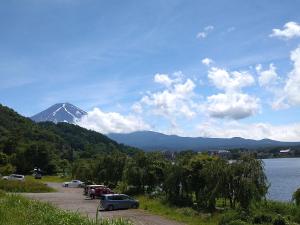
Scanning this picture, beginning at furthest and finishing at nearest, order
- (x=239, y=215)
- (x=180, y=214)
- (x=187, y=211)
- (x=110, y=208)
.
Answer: (x=110, y=208), (x=187, y=211), (x=180, y=214), (x=239, y=215)

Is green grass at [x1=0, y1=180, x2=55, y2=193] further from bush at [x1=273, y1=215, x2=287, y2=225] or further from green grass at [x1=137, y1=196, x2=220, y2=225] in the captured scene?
bush at [x1=273, y1=215, x2=287, y2=225]

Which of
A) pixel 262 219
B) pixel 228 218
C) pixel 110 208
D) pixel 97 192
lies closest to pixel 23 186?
pixel 97 192

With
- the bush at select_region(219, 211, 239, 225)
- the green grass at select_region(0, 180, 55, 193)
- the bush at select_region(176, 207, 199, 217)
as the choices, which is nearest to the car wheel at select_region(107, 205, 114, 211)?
the bush at select_region(176, 207, 199, 217)

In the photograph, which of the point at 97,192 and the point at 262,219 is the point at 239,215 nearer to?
the point at 262,219

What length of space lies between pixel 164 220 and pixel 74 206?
11.7 m

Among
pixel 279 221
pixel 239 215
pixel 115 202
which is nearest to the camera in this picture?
pixel 279 221

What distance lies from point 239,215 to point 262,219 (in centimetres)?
151

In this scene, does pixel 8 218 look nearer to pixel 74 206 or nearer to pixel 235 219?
pixel 235 219

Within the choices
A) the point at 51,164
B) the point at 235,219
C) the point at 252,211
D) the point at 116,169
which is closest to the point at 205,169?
the point at 252,211

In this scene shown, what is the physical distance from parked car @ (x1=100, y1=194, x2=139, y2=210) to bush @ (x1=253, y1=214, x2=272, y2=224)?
1431cm

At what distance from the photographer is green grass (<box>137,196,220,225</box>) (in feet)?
111

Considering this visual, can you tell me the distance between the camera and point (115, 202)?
139ft

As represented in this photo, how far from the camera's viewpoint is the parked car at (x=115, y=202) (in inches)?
1658

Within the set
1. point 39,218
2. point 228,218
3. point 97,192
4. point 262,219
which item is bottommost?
point 262,219
